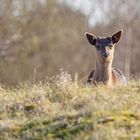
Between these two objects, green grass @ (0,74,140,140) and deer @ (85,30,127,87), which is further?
deer @ (85,30,127,87)

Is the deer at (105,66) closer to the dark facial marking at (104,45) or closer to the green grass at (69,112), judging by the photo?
the dark facial marking at (104,45)

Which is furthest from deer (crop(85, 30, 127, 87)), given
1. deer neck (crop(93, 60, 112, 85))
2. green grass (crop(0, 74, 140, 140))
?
green grass (crop(0, 74, 140, 140))

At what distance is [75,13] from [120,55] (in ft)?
12.7

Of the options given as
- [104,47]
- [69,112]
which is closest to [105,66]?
[104,47]

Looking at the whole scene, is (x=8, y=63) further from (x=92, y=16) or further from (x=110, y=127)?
(x=110, y=127)

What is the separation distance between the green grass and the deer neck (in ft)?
9.34

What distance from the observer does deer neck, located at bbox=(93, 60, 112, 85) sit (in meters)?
14.2

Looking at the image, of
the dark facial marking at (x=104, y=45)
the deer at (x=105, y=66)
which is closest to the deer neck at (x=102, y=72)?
the deer at (x=105, y=66)

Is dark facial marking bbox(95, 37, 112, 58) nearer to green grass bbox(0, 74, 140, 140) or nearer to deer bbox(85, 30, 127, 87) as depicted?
deer bbox(85, 30, 127, 87)

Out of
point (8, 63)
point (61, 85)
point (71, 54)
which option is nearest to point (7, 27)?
point (8, 63)

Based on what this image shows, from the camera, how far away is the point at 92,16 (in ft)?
→ 148

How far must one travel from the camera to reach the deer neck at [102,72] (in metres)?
14.2

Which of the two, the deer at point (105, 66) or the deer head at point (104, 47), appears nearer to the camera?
the deer at point (105, 66)

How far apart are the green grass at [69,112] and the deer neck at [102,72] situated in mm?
2847
